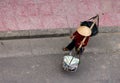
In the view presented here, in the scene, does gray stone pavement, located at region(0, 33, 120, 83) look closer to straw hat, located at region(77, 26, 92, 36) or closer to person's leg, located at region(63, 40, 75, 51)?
person's leg, located at region(63, 40, 75, 51)

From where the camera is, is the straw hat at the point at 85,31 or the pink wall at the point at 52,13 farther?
the pink wall at the point at 52,13

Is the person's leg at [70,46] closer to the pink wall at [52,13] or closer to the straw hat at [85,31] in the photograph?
the straw hat at [85,31]

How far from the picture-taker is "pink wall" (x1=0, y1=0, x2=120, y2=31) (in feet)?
33.2

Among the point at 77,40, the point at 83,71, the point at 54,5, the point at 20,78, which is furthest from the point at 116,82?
the point at 54,5

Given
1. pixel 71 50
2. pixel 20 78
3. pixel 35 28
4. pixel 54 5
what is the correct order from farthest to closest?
1. pixel 54 5
2. pixel 35 28
3. pixel 71 50
4. pixel 20 78

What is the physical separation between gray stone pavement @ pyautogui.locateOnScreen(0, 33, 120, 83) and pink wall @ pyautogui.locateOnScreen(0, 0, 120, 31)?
0.58 meters

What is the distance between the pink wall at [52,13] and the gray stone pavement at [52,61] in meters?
0.58

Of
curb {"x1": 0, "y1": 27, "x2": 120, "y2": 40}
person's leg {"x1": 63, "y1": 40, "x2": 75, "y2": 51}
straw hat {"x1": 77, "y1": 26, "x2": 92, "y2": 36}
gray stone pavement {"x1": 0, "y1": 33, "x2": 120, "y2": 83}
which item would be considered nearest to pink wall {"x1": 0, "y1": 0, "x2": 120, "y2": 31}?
curb {"x1": 0, "y1": 27, "x2": 120, "y2": 40}

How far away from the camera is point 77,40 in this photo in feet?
28.7

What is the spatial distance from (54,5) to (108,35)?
6.14 ft

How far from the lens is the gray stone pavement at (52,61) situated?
8.70 meters

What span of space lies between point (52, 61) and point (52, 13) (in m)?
1.90

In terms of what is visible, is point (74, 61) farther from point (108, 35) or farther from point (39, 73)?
point (108, 35)

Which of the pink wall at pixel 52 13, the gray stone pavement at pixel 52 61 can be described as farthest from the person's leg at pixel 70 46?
the pink wall at pixel 52 13
